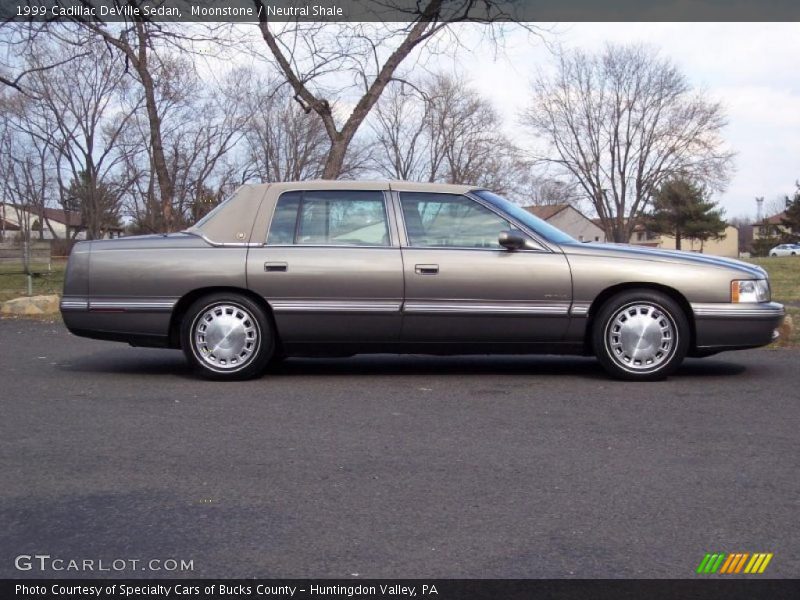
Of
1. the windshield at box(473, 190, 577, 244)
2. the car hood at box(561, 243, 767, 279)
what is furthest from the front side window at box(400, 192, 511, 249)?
the car hood at box(561, 243, 767, 279)

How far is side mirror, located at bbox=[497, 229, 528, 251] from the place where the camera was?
22.3 feet

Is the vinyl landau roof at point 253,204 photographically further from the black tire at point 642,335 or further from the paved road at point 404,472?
the black tire at point 642,335

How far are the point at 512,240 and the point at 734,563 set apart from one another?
3.88 metres

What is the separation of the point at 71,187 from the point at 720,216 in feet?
162

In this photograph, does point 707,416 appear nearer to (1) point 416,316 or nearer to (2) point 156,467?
(1) point 416,316

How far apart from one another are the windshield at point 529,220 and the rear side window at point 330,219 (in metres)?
0.82

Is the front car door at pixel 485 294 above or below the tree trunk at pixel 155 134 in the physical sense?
below

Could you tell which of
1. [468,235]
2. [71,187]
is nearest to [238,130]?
[71,187]

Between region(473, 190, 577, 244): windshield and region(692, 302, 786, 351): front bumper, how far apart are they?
44.3 inches

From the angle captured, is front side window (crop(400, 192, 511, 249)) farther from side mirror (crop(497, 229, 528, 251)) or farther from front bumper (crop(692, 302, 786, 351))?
front bumper (crop(692, 302, 786, 351))

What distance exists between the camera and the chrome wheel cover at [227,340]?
6.89 m

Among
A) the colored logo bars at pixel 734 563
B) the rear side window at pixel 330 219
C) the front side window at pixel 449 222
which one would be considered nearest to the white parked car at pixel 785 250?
the front side window at pixel 449 222

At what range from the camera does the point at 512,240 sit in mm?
6801
